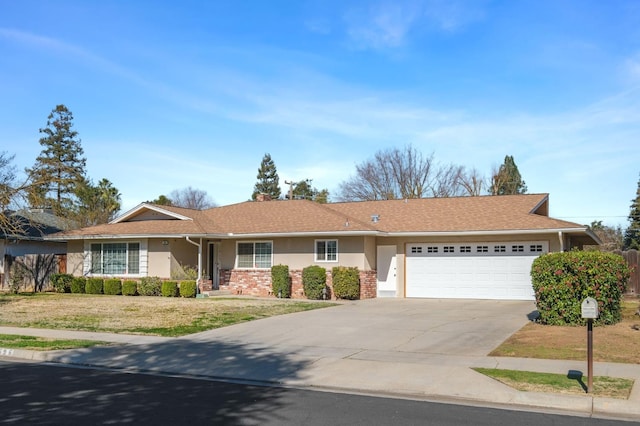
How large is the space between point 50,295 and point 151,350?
1600 cm

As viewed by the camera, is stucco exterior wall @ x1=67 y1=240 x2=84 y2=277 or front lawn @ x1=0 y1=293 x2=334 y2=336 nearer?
front lawn @ x1=0 y1=293 x2=334 y2=336

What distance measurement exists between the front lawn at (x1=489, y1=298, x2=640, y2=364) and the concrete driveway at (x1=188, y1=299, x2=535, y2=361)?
497 millimetres

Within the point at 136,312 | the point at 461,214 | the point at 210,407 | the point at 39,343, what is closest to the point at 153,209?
the point at 136,312

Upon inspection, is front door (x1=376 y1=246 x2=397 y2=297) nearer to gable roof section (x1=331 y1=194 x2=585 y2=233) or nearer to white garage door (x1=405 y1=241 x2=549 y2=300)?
white garage door (x1=405 y1=241 x2=549 y2=300)

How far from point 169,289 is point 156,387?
1678cm

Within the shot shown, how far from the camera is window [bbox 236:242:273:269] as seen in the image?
2722 cm

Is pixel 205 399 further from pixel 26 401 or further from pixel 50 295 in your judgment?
pixel 50 295

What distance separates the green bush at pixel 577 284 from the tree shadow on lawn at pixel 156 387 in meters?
7.37

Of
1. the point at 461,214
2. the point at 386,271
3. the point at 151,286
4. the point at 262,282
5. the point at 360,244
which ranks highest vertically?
the point at 461,214

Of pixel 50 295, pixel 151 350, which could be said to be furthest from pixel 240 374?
pixel 50 295

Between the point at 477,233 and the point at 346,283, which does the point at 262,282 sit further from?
the point at 477,233

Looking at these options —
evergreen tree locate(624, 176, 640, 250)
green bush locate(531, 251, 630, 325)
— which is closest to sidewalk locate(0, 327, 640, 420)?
green bush locate(531, 251, 630, 325)

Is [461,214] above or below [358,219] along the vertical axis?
above

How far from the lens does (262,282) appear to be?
26.8m
